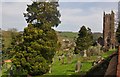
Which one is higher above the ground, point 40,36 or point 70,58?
point 40,36

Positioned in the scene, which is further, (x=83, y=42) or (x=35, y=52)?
(x=83, y=42)

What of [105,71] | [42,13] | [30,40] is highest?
[42,13]

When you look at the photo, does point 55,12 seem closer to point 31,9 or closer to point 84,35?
point 31,9

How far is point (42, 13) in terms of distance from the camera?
52344mm

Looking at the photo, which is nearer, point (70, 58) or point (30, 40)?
point (30, 40)

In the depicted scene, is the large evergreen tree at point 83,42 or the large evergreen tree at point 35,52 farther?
the large evergreen tree at point 83,42

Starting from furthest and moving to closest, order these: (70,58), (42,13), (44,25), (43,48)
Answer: (42,13) → (70,58) → (44,25) → (43,48)

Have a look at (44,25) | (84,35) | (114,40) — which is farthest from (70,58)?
(114,40)

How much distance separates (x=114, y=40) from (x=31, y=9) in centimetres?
2725

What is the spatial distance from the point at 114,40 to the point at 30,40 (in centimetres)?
4124

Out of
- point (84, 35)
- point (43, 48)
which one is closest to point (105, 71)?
point (43, 48)

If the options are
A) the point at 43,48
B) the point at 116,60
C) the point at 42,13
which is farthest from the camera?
the point at 42,13

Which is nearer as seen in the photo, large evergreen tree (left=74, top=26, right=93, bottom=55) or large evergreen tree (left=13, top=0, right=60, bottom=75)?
large evergreen tree (left=13, top=0, right=60, bottom=75)

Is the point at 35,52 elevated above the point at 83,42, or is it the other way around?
the point at 83,42
